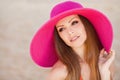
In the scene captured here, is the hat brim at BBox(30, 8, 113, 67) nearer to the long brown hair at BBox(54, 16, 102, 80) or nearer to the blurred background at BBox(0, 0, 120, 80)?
the long brown hair at BBox(54, 16, 102, 80)

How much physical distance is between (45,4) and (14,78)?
42 cm

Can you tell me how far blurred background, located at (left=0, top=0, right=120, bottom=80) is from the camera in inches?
49.6

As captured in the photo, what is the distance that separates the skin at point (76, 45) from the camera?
833mm

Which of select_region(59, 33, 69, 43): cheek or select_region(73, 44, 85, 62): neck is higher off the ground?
select_region(59, 33, 69, 43): cheek

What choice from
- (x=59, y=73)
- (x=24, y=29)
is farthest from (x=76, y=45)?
(x=24, y=29)

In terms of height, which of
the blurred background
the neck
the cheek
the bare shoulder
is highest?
the blurred background

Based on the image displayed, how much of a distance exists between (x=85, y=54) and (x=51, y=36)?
0.42ft

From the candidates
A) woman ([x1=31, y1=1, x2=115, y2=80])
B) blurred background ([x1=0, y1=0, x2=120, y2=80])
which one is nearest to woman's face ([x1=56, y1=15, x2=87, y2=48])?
woman ([x1=31, y1=1, x2=115, y2=80])

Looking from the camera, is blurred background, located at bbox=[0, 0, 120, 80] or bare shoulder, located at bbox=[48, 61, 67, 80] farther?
blurred background, located at bbox=[0, 0, 120, 80]

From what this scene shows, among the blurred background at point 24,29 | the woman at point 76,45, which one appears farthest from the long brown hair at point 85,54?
the blurred background at point 24,29

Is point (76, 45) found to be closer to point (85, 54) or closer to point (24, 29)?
point (85, 54)

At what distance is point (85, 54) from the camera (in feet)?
2.93

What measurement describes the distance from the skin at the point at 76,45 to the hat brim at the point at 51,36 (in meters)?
0.03

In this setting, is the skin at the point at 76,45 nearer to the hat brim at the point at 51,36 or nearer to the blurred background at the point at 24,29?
the hat brim at the point at 51,36
